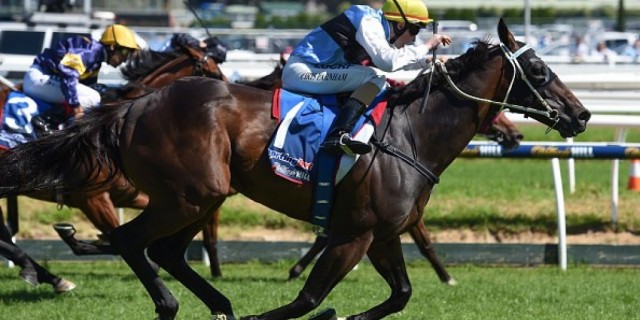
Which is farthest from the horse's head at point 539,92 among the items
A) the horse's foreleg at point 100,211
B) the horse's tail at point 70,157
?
the horse's foreleg at point 100,211

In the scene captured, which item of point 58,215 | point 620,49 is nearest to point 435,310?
point 58,215

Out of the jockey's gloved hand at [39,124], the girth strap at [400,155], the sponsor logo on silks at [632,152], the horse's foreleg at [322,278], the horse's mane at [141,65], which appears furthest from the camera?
the sponsor logo on silks at [632,152]

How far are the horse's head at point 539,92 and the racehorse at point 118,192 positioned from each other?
3.10 meters

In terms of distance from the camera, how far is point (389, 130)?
6.46 meters

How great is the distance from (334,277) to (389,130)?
0.89 meters

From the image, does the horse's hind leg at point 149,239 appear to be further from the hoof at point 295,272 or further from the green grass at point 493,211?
the green grass at point 493,211

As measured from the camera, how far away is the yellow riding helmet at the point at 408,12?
21.4ft

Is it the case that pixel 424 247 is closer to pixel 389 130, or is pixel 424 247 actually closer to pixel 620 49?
pixel 389 130

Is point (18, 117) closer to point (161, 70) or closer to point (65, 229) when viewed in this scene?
point (161, 70)

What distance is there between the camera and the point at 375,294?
27.9 feet

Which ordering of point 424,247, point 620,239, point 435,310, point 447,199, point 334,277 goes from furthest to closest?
point 447,199 < point 620,239 < point 424,247 < point 435,310 < point 334,277

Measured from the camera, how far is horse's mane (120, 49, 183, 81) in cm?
976

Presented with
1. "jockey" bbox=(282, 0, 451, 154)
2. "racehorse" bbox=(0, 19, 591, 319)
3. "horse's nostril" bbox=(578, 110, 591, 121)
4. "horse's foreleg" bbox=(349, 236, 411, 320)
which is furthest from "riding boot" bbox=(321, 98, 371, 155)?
"horse's nostril" bbox=(578, 110, 591, 121)

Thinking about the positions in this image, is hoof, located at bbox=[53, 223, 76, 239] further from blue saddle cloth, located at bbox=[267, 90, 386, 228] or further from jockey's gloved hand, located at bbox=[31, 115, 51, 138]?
blue saddle cloth, located at bbox=[267, 90, 386, 228]
